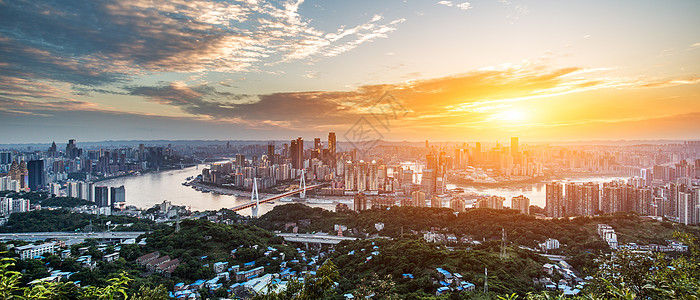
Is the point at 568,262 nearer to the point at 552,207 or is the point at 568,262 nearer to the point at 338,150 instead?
the point at 552,207

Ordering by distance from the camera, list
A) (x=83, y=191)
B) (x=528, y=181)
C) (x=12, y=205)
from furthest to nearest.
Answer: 1. (x=528, y=181)
2. (x=83, y=191)
3. (x=12, y=205)

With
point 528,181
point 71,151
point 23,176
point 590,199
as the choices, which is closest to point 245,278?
point 590,199

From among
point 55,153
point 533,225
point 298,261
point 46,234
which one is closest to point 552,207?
point 533,225

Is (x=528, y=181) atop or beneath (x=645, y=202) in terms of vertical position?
beneath

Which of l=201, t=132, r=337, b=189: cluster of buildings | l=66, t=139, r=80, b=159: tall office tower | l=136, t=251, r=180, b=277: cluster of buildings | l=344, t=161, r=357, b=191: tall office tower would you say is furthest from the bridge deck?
l=66, t=139, r=80, b=159: tall office tower

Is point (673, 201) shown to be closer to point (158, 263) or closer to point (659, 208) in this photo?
point (659, 208)

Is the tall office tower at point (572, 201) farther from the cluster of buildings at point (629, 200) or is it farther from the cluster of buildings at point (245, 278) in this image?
the cluster of buildings at point (245, 278)
